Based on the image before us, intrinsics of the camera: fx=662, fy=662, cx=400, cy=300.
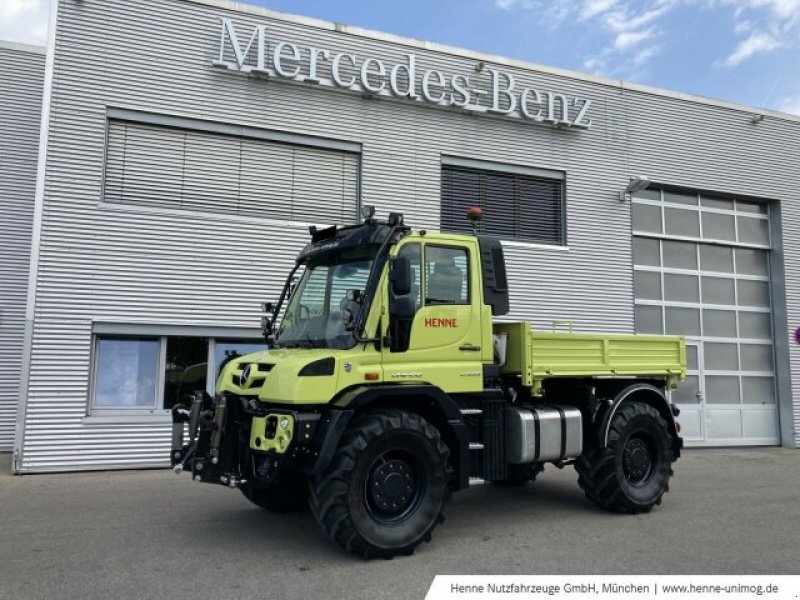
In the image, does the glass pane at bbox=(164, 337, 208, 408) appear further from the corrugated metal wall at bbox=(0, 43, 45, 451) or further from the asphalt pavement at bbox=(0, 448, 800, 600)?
the corrugated metal wall at bbox=(0, 43, 45, 451)

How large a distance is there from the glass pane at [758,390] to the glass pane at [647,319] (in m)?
2.62

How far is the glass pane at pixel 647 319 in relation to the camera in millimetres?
13977

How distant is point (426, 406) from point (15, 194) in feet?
31.6

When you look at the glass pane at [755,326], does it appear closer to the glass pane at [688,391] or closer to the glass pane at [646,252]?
the glass pane at [688,391]

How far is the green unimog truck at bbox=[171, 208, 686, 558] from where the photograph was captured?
530 cm

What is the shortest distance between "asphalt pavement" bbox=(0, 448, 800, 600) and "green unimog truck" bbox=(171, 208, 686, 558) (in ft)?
1.24

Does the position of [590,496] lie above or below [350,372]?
below

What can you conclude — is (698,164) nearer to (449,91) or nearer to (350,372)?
(449,91)

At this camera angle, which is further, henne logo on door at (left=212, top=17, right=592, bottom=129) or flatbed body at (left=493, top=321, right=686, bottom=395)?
henne logo on door at (left=212, top=17, right=592, bottom=129)

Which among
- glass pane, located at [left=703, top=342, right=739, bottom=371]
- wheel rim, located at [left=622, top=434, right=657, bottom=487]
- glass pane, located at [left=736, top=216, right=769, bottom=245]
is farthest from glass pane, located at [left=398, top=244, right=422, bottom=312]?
glass pane, located at [left=736, top=216, right=769, bottom=245]

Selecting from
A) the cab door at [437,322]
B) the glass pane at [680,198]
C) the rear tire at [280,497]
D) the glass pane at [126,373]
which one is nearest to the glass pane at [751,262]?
the glass pane at [680,198]

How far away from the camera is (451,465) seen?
234 inches

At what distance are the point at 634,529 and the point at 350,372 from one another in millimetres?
3329

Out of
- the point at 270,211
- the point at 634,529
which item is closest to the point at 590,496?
the point at 634,529
